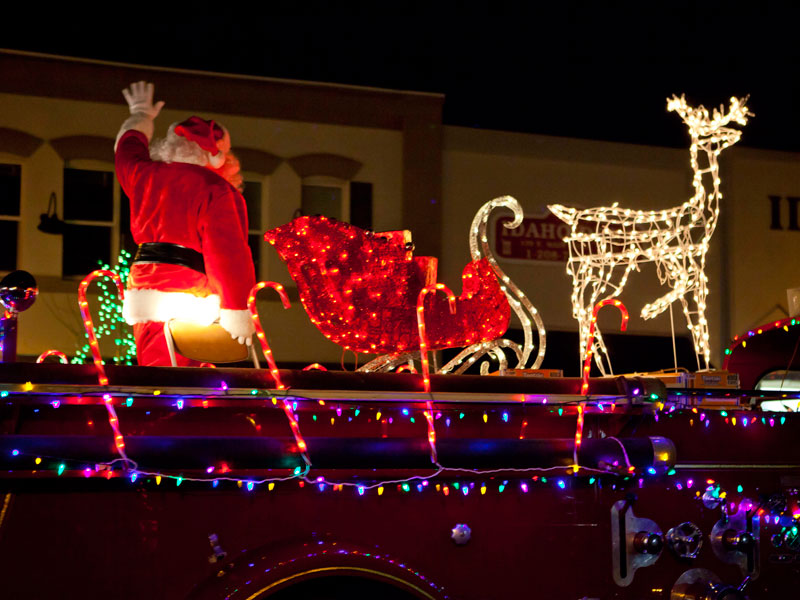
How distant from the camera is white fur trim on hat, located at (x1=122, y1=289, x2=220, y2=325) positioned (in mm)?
3020

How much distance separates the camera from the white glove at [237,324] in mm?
2822

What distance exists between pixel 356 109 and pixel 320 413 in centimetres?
870

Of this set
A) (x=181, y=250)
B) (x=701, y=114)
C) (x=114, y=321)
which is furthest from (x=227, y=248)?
(x=114, y=321)

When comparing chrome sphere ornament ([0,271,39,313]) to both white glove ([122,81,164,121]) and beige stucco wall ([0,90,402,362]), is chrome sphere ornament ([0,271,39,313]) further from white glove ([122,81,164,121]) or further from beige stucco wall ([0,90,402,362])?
beige stucco wall ([0,90,402,362])

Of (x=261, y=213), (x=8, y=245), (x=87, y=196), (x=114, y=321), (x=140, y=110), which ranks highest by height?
(x=87, y=196)

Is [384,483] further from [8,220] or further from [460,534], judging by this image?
[8,220]

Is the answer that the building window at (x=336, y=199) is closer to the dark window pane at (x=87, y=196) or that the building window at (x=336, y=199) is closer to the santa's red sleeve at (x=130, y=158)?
the dark window pane at (x=87, y=196)

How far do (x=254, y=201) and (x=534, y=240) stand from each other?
3583mm

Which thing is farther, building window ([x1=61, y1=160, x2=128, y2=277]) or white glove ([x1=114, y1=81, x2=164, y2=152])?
building window ([x1=61, y1=160, x2=128, y2=277])

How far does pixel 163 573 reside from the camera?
6.43 ft

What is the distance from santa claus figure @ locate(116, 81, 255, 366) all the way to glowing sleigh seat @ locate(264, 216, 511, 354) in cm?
19

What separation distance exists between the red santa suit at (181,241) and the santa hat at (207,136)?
0.20m

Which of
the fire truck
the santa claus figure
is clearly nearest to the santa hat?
the santa claus figure

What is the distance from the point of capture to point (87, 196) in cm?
967
